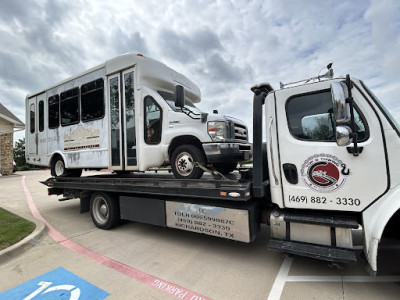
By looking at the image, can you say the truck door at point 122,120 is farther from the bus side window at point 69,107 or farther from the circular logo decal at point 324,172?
the circular logo decal at point 324,172

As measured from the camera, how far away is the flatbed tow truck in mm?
2561

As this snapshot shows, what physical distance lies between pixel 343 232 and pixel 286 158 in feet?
3.48

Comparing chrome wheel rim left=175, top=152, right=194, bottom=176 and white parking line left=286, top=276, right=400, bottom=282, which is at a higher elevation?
chrome wheel rim left=175, top=152, right=194, bottom=176

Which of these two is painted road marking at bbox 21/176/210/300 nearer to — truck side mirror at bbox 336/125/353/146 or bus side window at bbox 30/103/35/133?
truck side mirror at bbox 336/125/353/146

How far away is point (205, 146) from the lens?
4.08 m

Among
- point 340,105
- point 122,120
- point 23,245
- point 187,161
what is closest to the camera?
point 340,105

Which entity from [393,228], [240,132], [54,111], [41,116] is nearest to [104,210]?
[54,111]

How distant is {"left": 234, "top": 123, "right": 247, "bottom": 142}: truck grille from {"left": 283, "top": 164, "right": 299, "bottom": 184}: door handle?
4.97 ft

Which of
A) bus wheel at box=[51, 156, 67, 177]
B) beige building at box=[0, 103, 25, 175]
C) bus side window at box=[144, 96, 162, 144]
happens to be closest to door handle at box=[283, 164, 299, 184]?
bus side window at box=[144, 96, 162, 144]

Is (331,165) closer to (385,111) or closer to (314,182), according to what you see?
(314,182)

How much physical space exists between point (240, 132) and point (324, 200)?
85.0 inches

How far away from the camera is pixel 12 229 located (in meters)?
4.76

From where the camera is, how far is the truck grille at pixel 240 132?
14.7 feet

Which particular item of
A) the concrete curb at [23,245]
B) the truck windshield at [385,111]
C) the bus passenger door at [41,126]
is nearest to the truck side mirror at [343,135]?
the truck windshield at [385,111]
